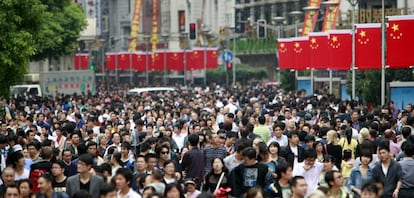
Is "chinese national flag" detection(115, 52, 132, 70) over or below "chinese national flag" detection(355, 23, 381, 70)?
below

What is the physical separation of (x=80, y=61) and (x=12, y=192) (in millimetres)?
88813

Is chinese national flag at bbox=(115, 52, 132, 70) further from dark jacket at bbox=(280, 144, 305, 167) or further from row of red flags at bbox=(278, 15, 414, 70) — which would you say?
dark jacket at bbox=(280, 144, 305, 167)

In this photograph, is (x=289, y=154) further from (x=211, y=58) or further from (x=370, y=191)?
(x=211, y=58)

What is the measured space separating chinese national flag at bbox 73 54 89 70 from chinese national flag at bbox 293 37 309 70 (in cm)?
5063

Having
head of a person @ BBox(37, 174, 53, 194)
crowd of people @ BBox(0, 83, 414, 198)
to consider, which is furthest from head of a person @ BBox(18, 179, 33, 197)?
head of a person @ BBox(37, 174, 53, 194)

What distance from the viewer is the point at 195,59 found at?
275 ft

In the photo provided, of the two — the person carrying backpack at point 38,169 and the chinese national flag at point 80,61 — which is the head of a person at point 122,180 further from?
the chinese national flag at point 80,61

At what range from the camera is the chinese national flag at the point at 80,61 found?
334 feet

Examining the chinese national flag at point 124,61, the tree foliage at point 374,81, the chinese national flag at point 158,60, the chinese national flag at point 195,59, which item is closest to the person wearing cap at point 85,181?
the tree foliage at point 374,81

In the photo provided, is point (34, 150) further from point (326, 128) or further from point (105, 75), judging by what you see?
point (105, 75)

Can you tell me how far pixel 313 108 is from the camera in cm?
3841

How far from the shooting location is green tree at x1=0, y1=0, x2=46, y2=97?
114ft

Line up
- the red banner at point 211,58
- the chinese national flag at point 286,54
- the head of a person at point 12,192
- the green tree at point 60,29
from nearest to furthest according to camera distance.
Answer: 1. the head of a person at point 12,192
2. the chinese national flag at point 286,54
3. the green tree at point 60,29
4. the red banner at point 211,58

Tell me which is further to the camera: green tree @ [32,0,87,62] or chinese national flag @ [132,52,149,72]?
chinese national flag @ [132,52,149,72]
